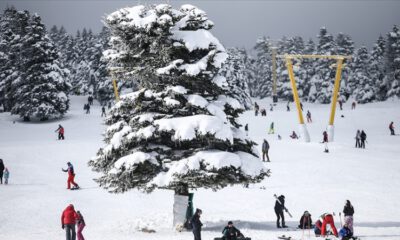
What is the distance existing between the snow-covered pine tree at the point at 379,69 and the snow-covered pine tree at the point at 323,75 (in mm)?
7235

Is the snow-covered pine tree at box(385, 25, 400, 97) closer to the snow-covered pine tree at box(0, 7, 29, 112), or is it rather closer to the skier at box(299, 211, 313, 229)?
the snow-covered pine tree at box(0, 7, 29, 112)

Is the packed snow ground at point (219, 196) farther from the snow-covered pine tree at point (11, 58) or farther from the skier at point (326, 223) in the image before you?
the snow-covered pine tree at point (11, 58)

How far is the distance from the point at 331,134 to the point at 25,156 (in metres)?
24.6

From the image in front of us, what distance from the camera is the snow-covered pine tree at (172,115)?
1514cm

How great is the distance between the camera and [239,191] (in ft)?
79.5

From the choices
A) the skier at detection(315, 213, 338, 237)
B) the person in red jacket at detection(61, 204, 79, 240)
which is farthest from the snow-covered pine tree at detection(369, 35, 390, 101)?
the person in red jacket at detection(61, 204, 79, 240)

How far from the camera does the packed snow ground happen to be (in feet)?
55.8

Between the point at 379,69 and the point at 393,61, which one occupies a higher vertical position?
the point at 379,69

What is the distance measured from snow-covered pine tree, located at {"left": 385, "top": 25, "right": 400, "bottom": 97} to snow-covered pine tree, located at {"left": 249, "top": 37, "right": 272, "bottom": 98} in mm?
24367

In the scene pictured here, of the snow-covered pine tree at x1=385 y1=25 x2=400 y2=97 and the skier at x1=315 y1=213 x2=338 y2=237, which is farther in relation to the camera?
the snow-covered pine tree at x1=385 y1=25 x2=400 y2=97

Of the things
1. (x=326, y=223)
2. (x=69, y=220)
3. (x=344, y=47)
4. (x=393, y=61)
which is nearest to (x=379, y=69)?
(x=393, y=61)

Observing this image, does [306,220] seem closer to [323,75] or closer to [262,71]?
[323,75]

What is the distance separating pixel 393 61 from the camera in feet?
235

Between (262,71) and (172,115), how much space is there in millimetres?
94632
